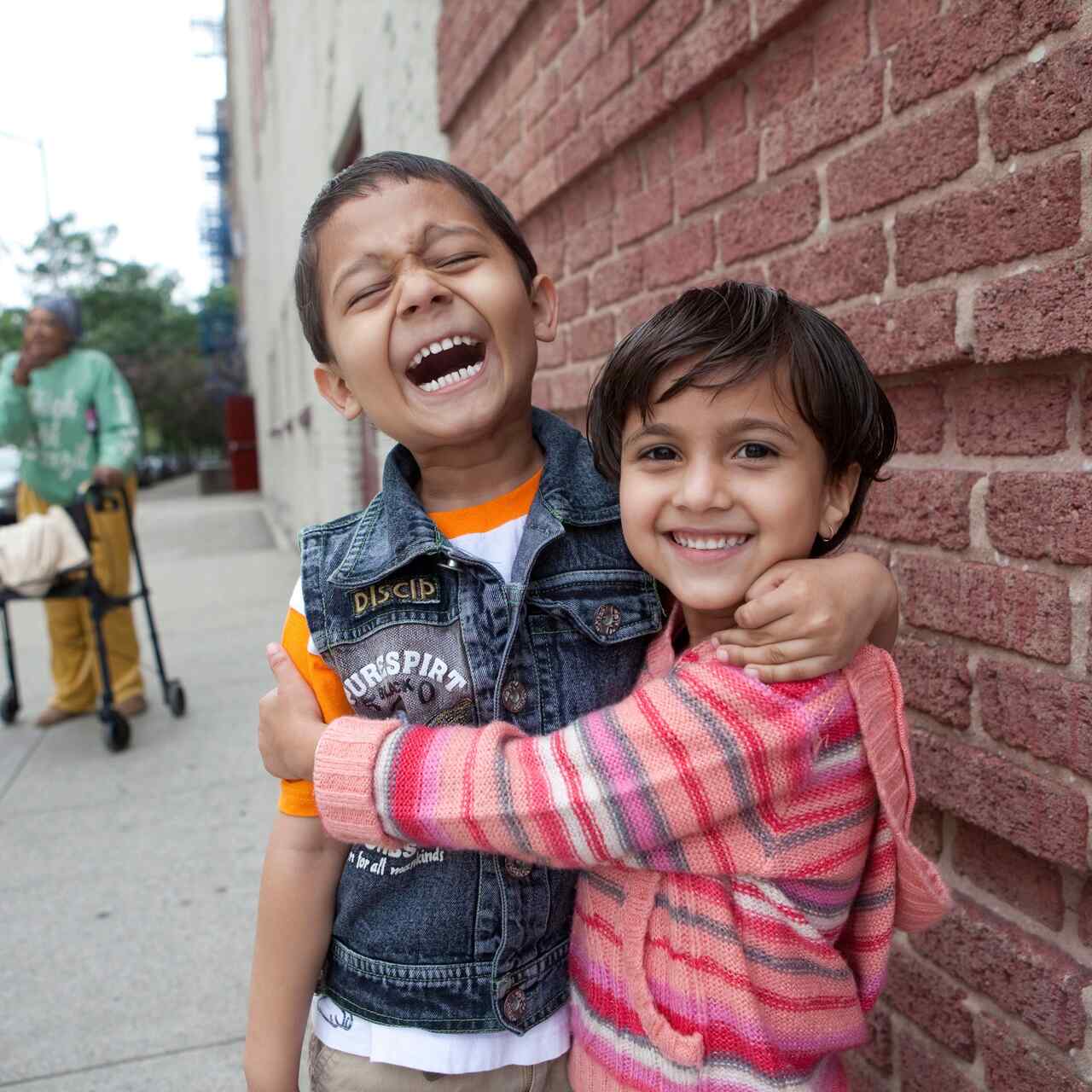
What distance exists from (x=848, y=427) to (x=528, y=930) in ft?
2.54

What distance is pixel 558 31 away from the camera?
9.86 feet

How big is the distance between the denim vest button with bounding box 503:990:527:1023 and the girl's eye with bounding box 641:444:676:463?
2.38ft

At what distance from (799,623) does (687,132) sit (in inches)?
64.8

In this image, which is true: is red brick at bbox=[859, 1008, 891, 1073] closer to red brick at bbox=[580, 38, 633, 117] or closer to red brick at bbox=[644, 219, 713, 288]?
red brick at bbox=[644, 219, 713, 288]

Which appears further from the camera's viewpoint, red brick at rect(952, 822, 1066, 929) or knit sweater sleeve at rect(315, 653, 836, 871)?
red brick at rect(952, 822, 1066, 929)

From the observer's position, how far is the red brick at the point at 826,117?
171cm

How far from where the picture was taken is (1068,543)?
4.62ft

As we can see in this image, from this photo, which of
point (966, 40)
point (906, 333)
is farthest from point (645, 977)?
point (966, 40)

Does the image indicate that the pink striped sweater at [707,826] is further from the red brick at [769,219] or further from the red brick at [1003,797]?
the red brick at [769,219]

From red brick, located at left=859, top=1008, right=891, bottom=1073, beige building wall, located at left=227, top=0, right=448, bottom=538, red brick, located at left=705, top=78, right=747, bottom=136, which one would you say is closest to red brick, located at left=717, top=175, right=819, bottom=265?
red brick, located at left=705, top=78, right=747, bottom=136

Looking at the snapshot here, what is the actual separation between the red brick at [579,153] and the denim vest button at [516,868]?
80.8 inches

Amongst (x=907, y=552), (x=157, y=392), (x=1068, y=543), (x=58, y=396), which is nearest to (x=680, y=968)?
(x=1068, y=543)

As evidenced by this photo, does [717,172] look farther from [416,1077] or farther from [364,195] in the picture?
[416,1077]

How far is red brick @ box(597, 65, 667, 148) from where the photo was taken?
242 cm
